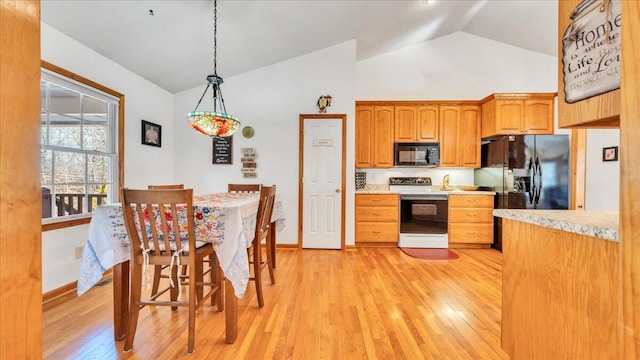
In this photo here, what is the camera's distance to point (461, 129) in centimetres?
430

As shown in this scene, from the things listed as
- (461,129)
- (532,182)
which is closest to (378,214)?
(461,129)

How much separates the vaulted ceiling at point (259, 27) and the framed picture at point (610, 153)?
178cm

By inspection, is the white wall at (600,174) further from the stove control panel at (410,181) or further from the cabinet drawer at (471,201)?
the stove control panel at (410,181)

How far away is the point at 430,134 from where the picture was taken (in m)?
4.30

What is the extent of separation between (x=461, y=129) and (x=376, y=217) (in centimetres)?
198

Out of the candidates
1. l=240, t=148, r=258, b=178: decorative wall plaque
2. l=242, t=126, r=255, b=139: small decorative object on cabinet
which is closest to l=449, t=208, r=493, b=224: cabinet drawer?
l=240, t=148, r=258, b=178: decorative wall plaque

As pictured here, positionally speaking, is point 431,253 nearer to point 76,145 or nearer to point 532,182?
point 532,182

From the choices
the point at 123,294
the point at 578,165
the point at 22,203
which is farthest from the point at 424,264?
the point at 22,203

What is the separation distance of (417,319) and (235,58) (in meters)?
3.64

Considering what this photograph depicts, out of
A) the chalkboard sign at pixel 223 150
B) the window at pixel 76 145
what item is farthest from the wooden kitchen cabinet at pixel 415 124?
the window at pixel 76 145

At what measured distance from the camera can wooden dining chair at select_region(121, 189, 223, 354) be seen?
5.05 feet

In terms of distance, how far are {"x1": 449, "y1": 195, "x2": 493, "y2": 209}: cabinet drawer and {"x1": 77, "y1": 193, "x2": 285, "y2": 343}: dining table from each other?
134 inches

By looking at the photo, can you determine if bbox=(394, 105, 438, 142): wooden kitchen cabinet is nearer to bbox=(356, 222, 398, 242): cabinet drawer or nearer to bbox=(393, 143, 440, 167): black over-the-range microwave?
bbox=(393, 143, 440, 167): black over-the-range microwave

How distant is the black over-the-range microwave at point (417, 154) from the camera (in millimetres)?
4262
